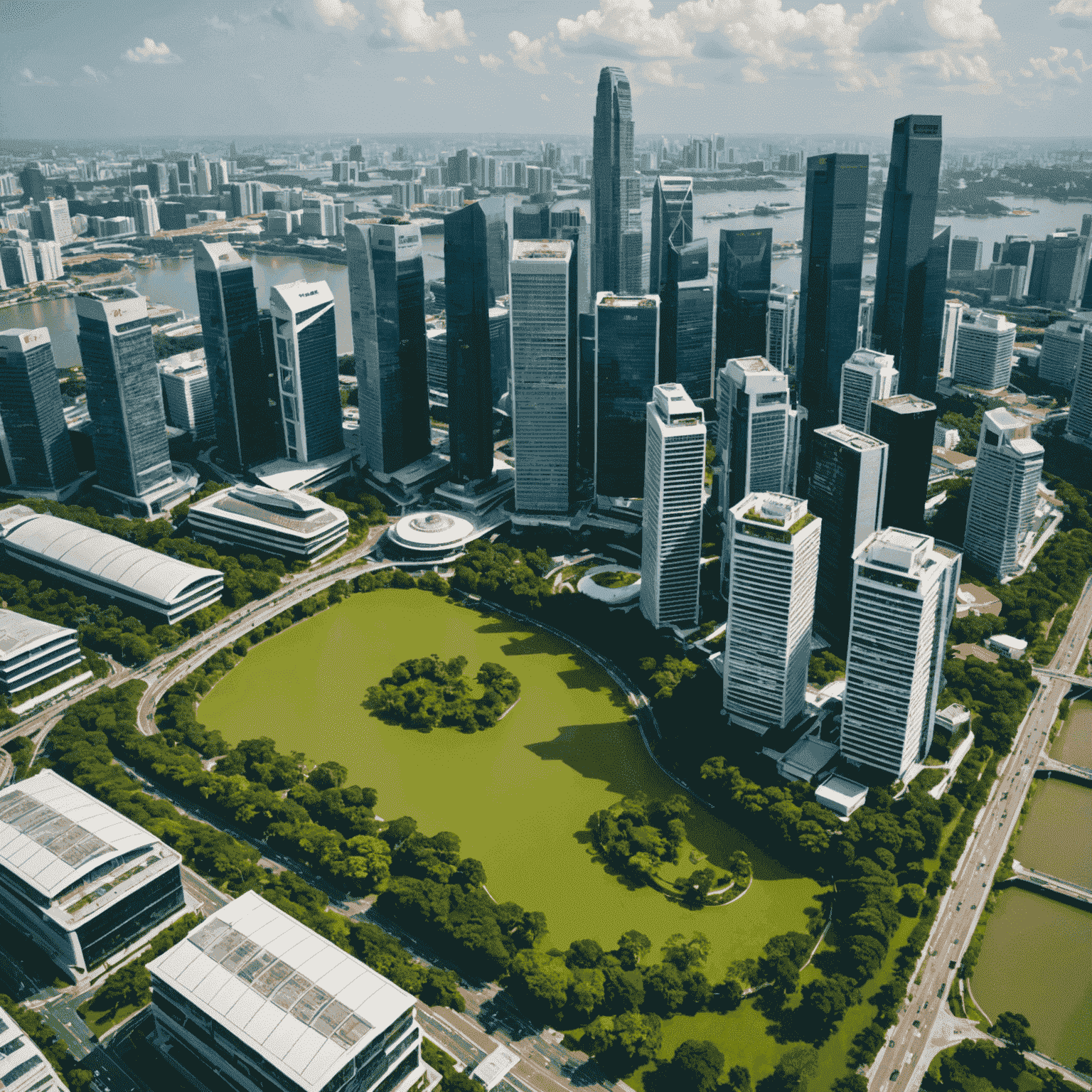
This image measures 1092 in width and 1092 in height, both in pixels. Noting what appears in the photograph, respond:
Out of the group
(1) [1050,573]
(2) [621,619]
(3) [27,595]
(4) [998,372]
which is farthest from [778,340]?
(3) [27,595]

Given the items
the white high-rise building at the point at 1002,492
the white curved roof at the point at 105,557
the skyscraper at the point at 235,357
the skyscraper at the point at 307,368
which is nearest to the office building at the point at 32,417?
the white curved roof at the point at 105,557

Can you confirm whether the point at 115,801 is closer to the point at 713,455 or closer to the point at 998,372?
the point at 713,455

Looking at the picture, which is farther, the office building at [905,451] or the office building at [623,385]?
the office building at [623,385]

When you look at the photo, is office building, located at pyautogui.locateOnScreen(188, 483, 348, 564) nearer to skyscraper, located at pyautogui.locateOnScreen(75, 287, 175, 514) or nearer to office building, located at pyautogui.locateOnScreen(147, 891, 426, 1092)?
skyscraper, located at pyautogui.locateOnScreen(75, 287, 175, 514)

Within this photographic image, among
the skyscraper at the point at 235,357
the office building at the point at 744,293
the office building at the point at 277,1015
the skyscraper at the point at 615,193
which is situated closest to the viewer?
the office building at the point at 277,1015

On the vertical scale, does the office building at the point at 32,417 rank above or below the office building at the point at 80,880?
above

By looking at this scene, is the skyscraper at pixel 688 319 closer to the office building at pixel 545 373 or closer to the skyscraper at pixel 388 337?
the office building at pixel 545 373
